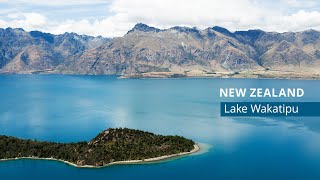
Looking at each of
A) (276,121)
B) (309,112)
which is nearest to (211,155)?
(276,121)

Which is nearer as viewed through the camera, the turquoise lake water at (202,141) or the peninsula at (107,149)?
the turquoise lake water at (202,141)

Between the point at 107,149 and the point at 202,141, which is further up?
the point at 107,149

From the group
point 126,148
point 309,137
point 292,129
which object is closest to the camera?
point 126,148

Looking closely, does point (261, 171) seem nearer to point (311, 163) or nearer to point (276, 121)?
point (311, 163)

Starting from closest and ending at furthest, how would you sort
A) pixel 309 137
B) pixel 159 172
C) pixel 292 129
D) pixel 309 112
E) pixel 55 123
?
pixel 159 172 < pixel 309 137 < pixel 292 129 < pixel 55 123 < pixel 309 112

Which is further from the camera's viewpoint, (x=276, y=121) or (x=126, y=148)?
(x=276, y=121)

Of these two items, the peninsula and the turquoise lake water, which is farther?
the peninsula

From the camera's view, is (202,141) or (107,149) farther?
(202,141)
